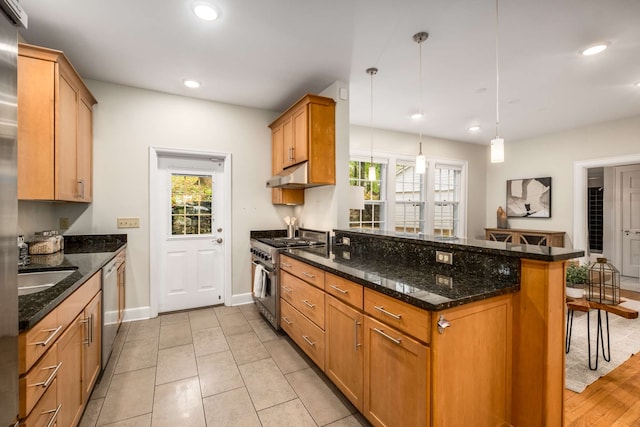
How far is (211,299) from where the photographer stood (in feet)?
12.5

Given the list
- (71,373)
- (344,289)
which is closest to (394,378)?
(344,289)

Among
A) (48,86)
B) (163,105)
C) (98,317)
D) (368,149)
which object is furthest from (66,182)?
(368,149)

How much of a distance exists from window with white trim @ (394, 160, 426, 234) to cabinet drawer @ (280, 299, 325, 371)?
312 cm

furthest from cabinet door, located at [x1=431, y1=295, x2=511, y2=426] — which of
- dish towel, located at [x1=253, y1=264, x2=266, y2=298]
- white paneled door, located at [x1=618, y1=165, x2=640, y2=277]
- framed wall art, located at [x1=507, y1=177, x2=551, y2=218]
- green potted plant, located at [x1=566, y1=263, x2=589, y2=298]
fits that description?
white paneled door, located at [x1=618, y1=165, x2=640, y2=277]

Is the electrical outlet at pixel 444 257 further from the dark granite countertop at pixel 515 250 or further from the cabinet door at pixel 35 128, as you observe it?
the cabinet door at pixel 35 128

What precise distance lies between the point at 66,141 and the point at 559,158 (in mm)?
7112

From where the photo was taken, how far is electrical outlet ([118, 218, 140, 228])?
3279mm

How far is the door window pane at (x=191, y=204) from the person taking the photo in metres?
3.65

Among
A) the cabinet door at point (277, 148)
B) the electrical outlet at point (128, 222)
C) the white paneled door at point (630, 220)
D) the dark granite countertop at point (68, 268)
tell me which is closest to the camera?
the dark granite countertop at point (68, 268)

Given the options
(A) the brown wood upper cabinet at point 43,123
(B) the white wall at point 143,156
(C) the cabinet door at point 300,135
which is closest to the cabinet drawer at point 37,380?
(A) the brown wood upper cabinet at point 43,123

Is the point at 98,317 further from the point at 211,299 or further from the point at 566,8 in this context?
the point at 566,8

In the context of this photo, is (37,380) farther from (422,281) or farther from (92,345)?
(422,281)

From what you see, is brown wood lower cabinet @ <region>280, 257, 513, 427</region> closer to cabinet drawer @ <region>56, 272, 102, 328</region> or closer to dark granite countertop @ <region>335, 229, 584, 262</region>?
dark granite countertop @ <region>335, 229, 584, 262</region>

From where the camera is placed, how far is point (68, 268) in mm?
1883
